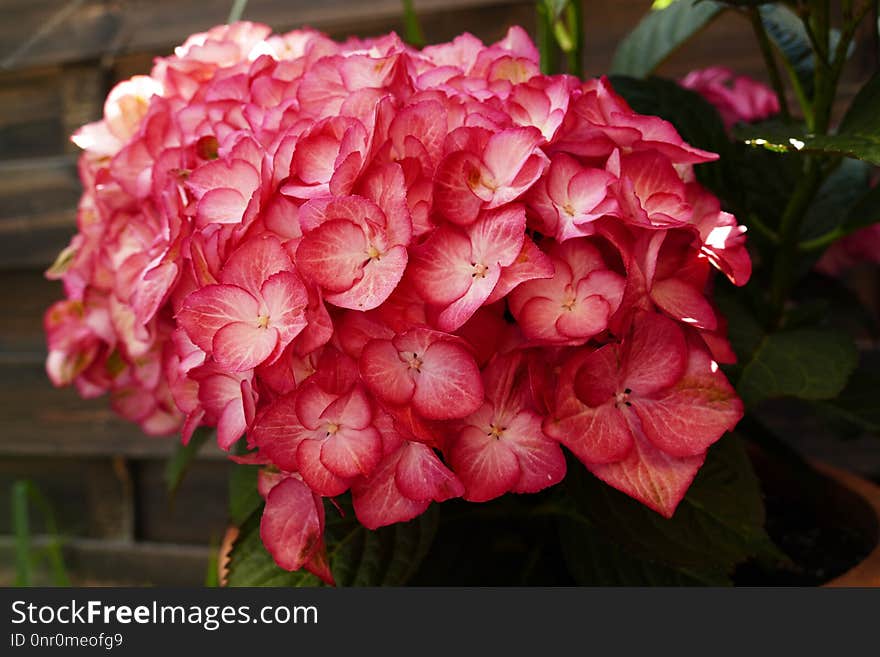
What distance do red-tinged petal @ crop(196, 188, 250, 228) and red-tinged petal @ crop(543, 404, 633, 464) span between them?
0.61ft

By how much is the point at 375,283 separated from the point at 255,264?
61mm

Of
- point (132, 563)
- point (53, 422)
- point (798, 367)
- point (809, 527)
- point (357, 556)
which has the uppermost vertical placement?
point (798, 367)

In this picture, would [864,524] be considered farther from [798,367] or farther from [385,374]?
[385,374]

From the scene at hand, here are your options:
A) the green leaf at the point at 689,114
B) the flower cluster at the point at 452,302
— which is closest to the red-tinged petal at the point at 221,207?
the flower cluster at the point at 452,302

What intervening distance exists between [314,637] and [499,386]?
0.17m

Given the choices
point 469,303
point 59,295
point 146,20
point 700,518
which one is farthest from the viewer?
point 59,295

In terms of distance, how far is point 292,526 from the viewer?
1.27 ft

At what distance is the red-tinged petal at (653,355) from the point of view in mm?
358

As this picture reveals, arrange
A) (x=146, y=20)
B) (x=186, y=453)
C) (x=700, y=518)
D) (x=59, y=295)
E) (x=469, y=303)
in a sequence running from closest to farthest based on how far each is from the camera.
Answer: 1. (x=469, y=303)
2. (x=700, y=518)
3. (x=186, y=453)
4. (x=146, y=20)
5. (x=59, y=295)

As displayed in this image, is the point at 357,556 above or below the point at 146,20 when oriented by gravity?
below

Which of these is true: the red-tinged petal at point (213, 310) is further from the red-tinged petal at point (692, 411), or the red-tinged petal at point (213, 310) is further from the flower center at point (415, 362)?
the red-tinged petal at point (692, 411)

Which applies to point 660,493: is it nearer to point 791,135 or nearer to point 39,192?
point 791,135

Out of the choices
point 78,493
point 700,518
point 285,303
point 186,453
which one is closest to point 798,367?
point 700,518

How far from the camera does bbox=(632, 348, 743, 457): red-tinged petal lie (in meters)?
0.36
